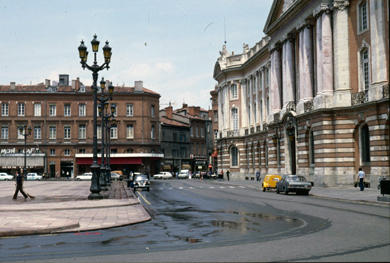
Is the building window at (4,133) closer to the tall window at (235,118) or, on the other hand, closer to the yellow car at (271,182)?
the tall window at (235,118)

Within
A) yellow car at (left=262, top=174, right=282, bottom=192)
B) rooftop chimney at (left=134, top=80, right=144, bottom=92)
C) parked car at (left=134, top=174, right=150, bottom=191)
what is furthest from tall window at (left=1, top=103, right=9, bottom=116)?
yellow car at (left=262, top=174, right=282, bottom=192)

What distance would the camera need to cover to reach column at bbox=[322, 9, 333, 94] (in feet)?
130

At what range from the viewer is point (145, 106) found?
91375 mm

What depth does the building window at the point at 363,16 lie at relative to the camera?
3728 cm

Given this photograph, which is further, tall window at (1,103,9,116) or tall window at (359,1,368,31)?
tall window at (1,103,9,116)

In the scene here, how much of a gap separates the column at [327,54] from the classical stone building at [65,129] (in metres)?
53.0

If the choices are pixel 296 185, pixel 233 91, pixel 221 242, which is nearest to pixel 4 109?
pixel 233 91

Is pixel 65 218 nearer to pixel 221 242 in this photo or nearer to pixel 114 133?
pixel 221 242

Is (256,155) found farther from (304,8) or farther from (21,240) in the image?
(21,240)

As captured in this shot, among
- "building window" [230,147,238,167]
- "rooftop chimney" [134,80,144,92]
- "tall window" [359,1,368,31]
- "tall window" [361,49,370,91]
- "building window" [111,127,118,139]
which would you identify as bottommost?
"building window" [230,147,238,167]

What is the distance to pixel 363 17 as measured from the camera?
124 feet

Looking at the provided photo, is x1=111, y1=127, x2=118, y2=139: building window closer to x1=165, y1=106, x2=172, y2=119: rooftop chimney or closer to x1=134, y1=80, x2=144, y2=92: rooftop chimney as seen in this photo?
x1=134, y1=80, x2=144, y2=92: rooftop chimney

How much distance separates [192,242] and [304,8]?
37.0 m

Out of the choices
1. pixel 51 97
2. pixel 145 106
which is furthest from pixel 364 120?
pixel 51 97
